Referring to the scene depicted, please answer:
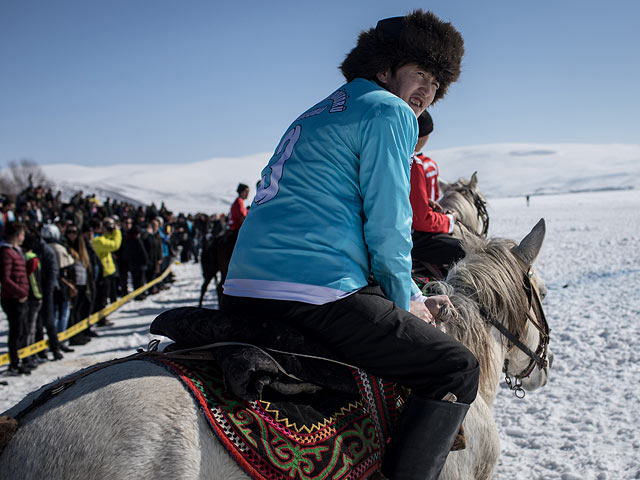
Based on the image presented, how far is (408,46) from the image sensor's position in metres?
2.08

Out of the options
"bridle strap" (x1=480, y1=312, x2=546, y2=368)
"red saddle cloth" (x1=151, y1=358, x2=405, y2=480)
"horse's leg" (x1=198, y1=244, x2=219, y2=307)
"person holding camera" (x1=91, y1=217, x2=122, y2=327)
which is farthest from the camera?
"person holding camera" (x1=91, y1=217, x2=122, y2=327)

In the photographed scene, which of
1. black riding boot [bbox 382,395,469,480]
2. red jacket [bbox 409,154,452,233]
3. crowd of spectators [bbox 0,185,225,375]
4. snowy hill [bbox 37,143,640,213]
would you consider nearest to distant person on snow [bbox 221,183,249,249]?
crowd of spectators [bbox 0,185,225,375]

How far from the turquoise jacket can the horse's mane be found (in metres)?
0.62

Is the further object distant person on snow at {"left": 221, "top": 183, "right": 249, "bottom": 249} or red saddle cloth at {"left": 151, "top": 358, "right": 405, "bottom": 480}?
distant person on snow at {"left": 221, "top": 183, "right": 249, "bottom": 249}

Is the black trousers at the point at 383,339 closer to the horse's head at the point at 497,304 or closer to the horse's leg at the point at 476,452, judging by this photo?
the horse's leg at the point at 476,452

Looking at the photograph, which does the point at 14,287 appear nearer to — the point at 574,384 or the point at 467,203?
the point at 467,203

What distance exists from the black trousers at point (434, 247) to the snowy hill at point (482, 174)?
7103 centimetres

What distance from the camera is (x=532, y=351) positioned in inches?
108

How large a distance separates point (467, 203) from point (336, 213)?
4.38 metres

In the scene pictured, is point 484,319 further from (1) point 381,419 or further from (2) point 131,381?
(2) point 131,381

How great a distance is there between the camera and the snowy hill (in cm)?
9400

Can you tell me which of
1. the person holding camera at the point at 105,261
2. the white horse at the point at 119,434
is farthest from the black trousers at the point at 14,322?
the white horse at the point at 119,434

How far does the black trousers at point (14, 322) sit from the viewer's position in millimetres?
6578

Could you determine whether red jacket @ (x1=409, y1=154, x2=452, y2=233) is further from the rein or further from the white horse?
the white horse
